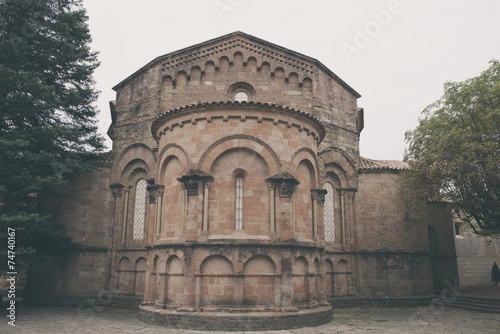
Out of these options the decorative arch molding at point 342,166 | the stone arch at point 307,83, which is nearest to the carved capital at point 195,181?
the decorative arch molding at point 342,166

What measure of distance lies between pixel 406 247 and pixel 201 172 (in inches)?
470

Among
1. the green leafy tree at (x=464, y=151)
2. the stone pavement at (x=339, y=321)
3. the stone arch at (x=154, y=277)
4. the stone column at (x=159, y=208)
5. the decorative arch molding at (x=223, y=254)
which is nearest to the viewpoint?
the stone pavement at (x=339, y=321)

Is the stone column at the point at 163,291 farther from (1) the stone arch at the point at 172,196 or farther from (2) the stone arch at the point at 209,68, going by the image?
(2) the stone arch at the point at 209,68

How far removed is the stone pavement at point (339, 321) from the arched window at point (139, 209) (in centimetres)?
346

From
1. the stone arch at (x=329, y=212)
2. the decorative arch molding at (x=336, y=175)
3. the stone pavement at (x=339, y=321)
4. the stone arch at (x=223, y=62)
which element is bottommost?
the stone pavement at (x=339, y=321)

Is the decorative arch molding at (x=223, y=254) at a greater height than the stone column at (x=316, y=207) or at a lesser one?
lesser

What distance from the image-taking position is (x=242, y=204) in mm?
12133

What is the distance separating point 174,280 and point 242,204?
3.30 m

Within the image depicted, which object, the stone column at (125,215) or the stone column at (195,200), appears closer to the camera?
the stone column at (195,200)

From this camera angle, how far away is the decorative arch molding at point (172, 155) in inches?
496

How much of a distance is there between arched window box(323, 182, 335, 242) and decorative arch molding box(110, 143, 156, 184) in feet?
28.1

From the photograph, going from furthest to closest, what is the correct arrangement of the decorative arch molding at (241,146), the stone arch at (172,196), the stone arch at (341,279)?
the stone arch at (341,279)
the stone arch at (172,196)
the decorative arch molding at (241,146)

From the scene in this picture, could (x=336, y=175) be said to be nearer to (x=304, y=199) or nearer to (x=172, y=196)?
(x=304, y=199)

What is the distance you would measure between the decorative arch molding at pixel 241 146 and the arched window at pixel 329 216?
645 centimetres
